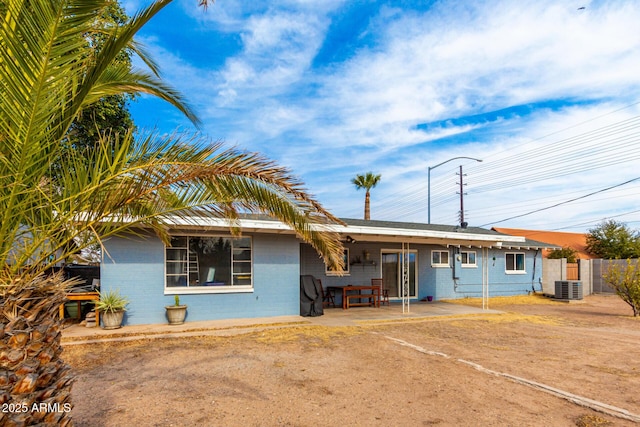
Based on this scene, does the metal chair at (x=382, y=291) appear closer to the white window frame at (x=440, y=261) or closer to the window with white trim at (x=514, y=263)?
the white window frame at (x=440, y=261)

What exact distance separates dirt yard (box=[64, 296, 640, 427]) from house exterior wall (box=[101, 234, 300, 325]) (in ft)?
5.47

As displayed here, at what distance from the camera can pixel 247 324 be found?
9.73 m

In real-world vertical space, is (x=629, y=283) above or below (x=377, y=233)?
below

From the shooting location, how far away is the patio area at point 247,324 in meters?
8.41

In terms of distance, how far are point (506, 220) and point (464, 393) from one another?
101 ft

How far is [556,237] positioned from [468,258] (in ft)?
78.4

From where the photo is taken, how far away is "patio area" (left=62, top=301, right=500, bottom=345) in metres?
8.41

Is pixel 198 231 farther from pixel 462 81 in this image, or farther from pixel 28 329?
pixel 462 81

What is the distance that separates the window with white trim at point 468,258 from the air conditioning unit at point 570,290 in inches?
159

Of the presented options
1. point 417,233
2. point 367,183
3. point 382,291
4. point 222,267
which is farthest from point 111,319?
point 367,183

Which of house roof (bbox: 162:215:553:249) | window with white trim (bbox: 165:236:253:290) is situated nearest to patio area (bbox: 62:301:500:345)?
window with white trim (bbox: 165:236:253:290)

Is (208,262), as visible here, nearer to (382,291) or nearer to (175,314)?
(175,314)

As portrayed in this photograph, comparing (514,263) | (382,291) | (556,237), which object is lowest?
(382,291)

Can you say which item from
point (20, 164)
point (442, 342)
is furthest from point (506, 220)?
point (20, 164)
